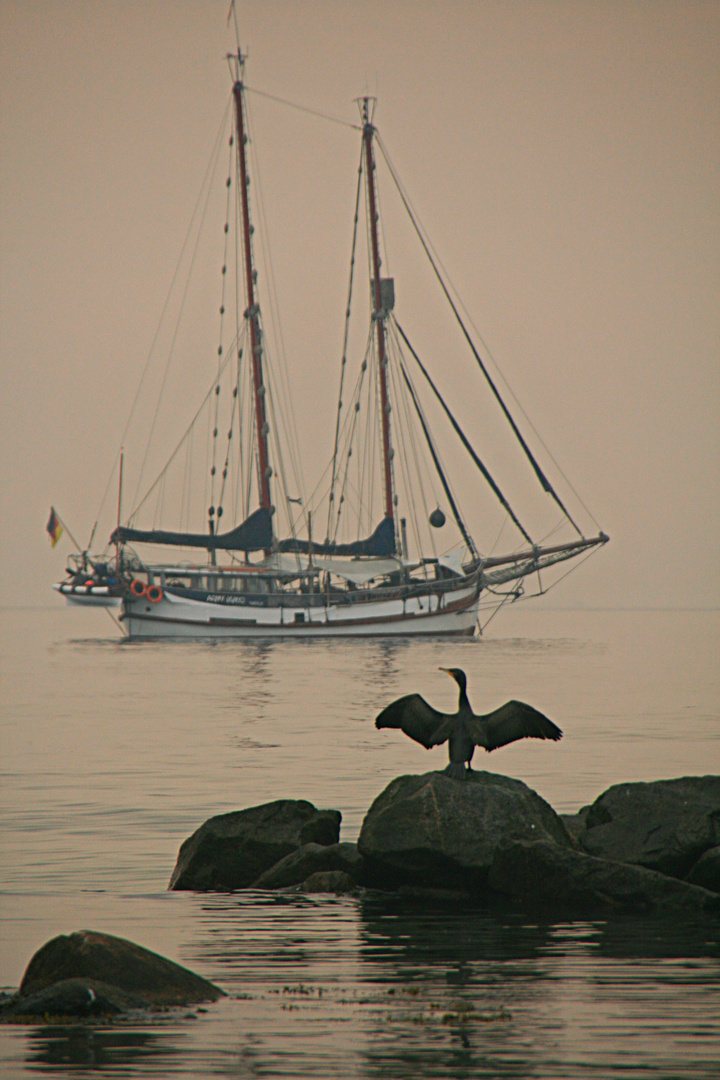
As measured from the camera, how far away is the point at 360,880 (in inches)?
637

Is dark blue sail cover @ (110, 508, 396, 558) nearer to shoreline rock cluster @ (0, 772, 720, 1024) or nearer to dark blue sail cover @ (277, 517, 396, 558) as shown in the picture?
dark blue sail cover @ (277, 517, 396, 558)

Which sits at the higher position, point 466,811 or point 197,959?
point 466,811

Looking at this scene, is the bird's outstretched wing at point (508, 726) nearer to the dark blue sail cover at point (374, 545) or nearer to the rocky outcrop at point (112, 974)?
the rocky outcrop at point (112, 974)

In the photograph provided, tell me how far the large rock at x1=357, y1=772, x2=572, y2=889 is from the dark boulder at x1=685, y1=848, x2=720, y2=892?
1475mm

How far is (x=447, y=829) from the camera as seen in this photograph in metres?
15.3

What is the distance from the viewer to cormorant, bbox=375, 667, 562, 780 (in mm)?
16156

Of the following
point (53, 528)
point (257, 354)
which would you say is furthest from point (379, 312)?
point (53, 528)

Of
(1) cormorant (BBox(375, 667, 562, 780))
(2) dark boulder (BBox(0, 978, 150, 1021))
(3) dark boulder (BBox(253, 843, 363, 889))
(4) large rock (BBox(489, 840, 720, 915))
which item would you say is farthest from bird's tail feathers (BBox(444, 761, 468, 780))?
(2) dark boulder (BBox(0, 978, 150, 1021))

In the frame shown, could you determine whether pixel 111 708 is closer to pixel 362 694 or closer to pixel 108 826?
pixel 362 694

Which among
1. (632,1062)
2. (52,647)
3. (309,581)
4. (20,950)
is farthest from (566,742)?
(52,647)

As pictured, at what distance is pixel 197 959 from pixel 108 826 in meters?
8.34

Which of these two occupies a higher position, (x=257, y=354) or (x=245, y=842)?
(x=257, y=354)

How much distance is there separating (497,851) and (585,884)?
949 mm

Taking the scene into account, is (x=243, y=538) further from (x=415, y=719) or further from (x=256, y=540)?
(x=415, y=719)
